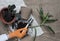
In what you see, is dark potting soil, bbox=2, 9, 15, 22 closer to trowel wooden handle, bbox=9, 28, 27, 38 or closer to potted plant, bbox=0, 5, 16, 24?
potted plant, bbox=0, 5, 16, 24

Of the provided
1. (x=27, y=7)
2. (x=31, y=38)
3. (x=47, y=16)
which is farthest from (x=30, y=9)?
(x=31, y=38)

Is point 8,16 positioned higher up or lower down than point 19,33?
higher up

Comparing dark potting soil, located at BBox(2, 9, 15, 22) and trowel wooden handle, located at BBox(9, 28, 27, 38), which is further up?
dark potting soil, located at BBox(2, 9, 15, 22)

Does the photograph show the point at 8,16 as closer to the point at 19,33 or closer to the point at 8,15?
the point at 8,15

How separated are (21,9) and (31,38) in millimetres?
263

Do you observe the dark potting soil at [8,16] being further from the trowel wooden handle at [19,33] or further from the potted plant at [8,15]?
the trowel wooden handle at [19,33]

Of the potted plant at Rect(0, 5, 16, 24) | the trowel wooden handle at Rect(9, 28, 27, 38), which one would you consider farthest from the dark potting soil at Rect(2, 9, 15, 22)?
the trowel wooden handle at Rect(9, 28, 27, 38)

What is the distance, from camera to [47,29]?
140cm

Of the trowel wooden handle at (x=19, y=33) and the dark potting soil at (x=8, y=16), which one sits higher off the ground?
the dark potting soil at (x=8, y=16)

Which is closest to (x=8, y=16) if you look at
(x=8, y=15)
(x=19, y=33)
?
(x=8, y=15)

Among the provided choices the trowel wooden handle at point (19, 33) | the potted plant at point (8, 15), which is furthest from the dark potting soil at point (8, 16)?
the trowel wooden handle at point (19, 33)

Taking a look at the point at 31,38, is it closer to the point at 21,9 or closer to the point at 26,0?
the point at 21,9

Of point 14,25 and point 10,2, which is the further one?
point 10,2

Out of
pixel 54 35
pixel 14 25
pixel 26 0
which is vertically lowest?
pixel 54 35
